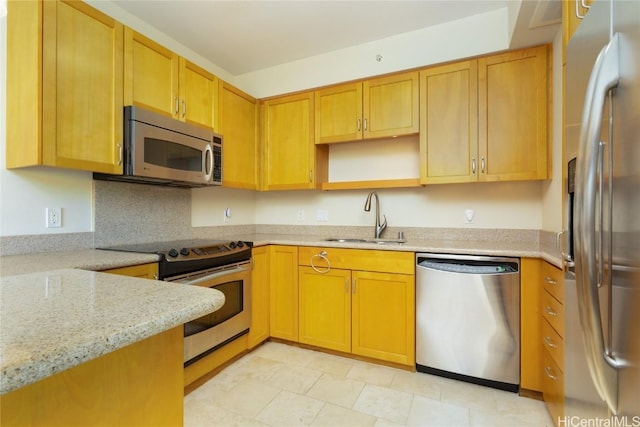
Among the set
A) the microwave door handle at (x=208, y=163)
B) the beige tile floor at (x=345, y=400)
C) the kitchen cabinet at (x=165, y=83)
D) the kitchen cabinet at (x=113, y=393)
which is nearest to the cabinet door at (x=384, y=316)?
the beige tile floor at (x=345, y=400)

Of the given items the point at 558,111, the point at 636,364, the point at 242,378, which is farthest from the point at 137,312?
the point at 558,111

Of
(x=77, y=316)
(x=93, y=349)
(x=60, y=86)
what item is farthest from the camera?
(x=60, y=86)

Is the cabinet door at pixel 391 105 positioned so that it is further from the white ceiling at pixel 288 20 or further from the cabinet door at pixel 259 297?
the cabinet door at pixel 259 297

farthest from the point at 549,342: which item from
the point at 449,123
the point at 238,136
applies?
the point at 238,136

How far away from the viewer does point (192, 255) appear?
1861mm

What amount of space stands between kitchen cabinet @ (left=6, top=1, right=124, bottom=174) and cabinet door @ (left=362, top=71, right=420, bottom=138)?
178cm

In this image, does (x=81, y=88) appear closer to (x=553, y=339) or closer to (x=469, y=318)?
(x=469, y=318)

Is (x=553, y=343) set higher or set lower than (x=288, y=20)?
lower

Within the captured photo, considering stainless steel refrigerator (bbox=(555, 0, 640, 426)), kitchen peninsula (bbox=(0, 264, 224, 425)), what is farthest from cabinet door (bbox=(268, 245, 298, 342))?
stainless steel refrigerator (bbox=(555, 0, 640, 426))

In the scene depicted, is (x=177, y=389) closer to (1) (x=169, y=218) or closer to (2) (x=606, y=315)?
(2) (x=606, y=315)

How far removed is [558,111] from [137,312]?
7.85 feet

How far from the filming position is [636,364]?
70 cm

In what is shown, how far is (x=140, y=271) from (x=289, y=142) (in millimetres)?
1728

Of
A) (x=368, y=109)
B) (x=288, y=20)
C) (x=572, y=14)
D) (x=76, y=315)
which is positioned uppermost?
(x=288, y=20)
